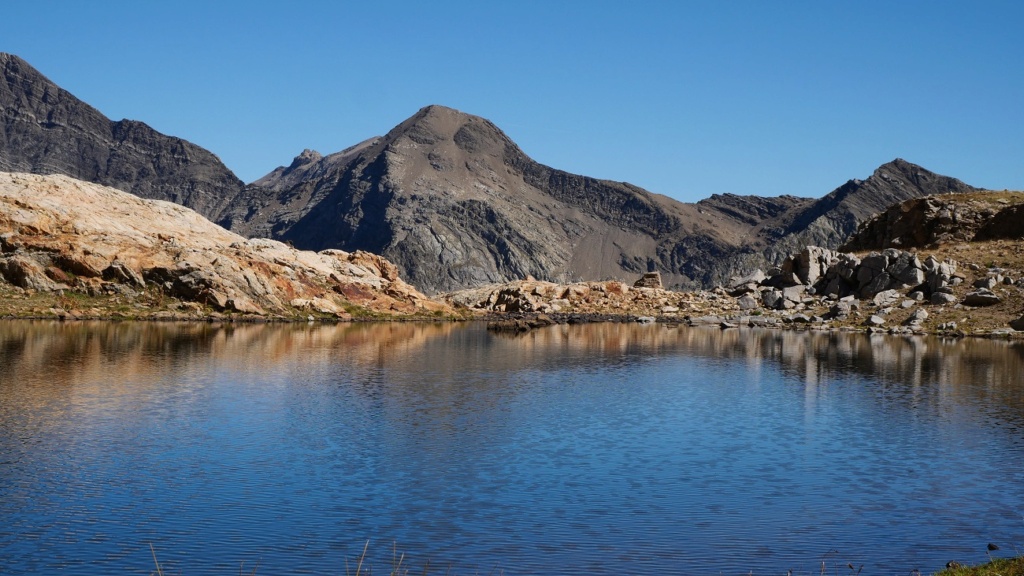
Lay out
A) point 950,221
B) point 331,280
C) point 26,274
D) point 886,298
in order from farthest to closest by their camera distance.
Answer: point 950,221 → point 331,280 → point 886,298 → point 26,274

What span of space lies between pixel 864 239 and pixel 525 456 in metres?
138

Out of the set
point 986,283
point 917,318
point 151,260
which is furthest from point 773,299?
point 151,260

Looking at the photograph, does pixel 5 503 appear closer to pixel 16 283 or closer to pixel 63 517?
pixel 63 517

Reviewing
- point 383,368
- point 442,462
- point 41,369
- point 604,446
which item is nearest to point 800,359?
point 383,368

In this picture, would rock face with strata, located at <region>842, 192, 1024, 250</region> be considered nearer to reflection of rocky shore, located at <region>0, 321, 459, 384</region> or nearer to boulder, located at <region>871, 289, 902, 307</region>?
boulder, located at <region>871, 289, 902, 307</region>

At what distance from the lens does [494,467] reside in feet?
112

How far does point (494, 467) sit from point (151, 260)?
94980mm

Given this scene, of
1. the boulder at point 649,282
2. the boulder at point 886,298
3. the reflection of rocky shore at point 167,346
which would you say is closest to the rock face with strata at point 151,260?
the reflection of rocky shore at point 167,346

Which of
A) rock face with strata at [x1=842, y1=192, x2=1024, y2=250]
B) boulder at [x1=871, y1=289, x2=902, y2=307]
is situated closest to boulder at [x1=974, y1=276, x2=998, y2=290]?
boulder at [x1=871, y1=289, x2=902, y2=307]

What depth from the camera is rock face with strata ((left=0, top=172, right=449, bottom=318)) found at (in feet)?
367

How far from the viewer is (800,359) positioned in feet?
264

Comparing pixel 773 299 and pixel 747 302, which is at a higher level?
pixel 773 299

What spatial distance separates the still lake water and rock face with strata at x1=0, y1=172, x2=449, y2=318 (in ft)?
153

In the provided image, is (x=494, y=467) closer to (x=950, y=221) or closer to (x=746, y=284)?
(x=950, y=221)
